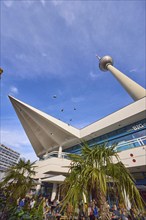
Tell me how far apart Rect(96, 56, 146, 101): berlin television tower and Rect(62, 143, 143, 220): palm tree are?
19878mm

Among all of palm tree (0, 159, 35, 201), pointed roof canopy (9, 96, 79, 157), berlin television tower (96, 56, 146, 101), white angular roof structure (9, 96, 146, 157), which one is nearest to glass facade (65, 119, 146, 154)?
white angular roof structure (9, 96, 146, 157)

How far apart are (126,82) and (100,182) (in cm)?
2541

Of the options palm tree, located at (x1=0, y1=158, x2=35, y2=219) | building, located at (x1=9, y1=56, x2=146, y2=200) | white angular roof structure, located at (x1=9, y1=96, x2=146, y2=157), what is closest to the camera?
palm tree, located at (x1=0, y1=158, x2=35, y2=219)

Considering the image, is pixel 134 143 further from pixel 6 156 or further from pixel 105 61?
pixel 6 156

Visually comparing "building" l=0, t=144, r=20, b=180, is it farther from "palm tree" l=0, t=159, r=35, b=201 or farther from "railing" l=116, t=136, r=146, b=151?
"railing" l=116, t=136, r=146, b=151

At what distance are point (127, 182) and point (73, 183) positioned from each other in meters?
1.38

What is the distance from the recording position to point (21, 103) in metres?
20.6

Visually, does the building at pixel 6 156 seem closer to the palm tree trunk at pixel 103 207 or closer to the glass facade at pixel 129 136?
the glass facade at pixel 129 136

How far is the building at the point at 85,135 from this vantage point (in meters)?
12.5

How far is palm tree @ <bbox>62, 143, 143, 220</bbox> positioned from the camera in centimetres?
297

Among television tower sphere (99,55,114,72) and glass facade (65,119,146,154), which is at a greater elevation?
television tower sphere (99,55,114,72)

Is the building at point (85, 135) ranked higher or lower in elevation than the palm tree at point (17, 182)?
higher

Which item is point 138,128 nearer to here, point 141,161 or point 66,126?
point 141,161

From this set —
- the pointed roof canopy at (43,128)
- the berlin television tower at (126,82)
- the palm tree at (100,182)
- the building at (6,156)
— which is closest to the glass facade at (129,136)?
the pointed roof canopy at (43,128)
